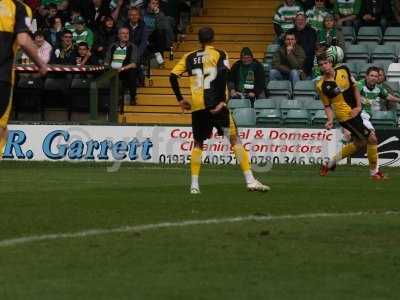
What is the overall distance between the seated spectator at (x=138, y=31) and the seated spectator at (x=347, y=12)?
405 centimetres

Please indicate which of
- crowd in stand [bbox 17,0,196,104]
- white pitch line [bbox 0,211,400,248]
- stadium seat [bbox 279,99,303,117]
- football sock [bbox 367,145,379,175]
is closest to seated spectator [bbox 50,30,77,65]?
crowd in stand [bbox 17,0,196,104]

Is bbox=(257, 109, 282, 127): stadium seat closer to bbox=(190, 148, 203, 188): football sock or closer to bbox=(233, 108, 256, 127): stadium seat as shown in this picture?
bbox=(233, 108, 256, 127): stadium seat

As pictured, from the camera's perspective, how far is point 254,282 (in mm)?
9781

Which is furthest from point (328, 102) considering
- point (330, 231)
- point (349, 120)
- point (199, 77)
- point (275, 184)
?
point (330, 231)

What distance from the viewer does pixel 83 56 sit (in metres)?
29.3

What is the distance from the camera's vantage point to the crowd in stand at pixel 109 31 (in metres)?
29.2

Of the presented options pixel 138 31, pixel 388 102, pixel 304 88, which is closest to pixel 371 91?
pixel 388 102

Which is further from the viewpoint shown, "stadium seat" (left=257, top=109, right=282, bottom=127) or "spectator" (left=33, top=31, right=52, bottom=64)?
"spectator" (left=33, top=31, right=52, bottom=64)

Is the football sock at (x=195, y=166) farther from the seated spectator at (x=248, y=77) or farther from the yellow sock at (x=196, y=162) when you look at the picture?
the seated spectator at (x=248, y=77)

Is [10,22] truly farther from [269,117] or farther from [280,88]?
[280,88]

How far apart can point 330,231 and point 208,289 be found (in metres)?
3.30

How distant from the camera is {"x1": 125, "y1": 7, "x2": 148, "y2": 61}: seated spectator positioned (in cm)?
2959

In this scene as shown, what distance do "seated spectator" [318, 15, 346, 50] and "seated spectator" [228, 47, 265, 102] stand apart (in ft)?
4.85

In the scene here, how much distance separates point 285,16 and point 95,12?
14.4ft
